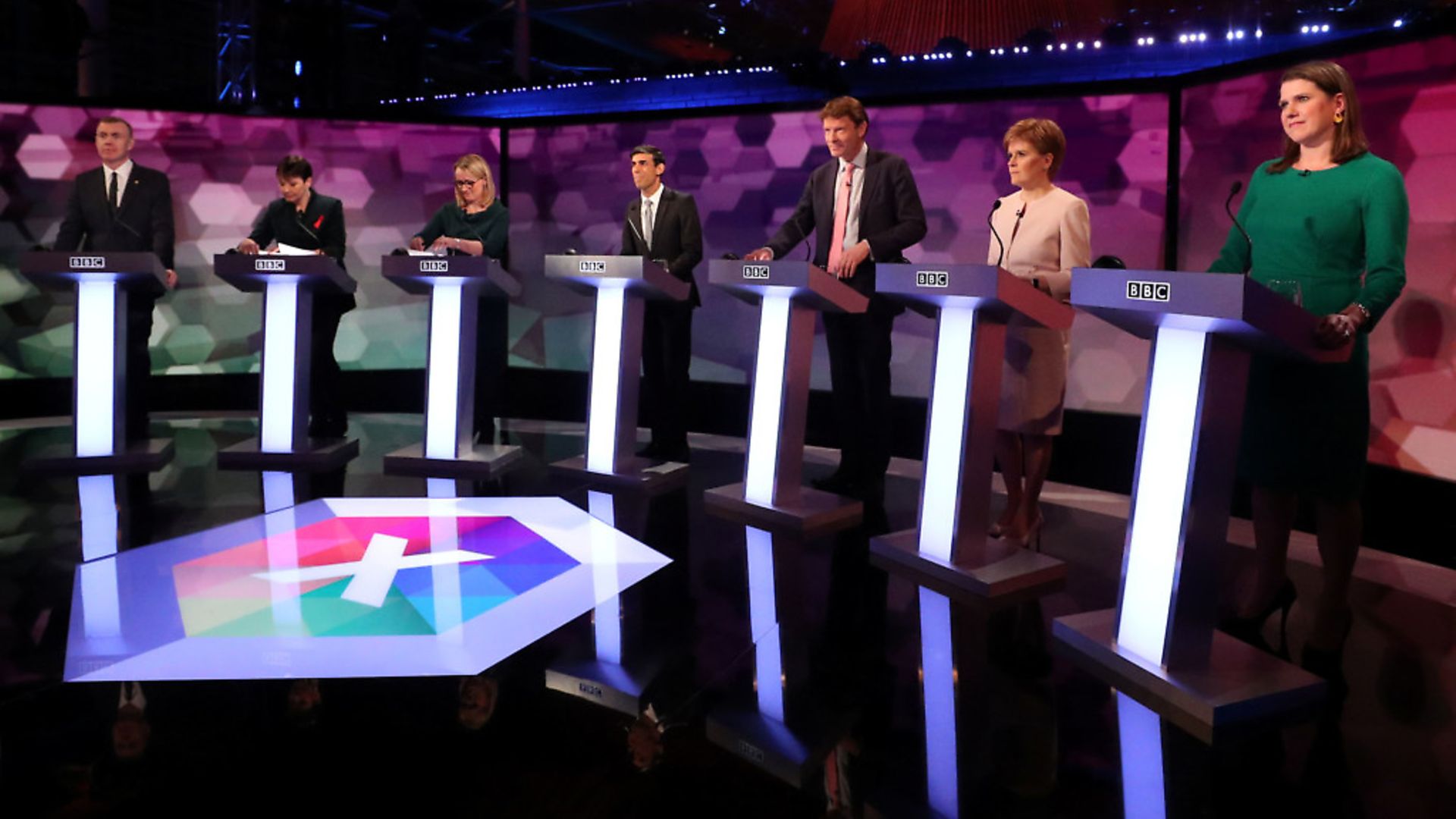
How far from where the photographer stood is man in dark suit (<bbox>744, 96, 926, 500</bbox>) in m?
4.25

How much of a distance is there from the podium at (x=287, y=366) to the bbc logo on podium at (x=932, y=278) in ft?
9.89

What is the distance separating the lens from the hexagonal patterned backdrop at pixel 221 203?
253 inches

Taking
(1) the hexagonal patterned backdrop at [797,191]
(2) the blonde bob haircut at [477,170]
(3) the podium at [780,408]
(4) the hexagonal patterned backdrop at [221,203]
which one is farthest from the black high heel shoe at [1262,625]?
(4) the hexagonal patterned backdrop at [221,203]

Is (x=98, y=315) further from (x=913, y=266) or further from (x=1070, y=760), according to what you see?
(x=1070, y=760)

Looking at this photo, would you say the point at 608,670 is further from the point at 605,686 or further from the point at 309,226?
the point at 309,226

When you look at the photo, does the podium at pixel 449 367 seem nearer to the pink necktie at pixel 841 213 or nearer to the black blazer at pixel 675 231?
the black blazer at pixel 675 231

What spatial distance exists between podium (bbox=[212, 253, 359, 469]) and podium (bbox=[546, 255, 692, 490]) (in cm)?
123

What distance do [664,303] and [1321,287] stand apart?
11.4ft

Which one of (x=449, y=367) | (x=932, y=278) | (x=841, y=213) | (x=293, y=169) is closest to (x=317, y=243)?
(x=293, y=169)

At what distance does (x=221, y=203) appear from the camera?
6.95m

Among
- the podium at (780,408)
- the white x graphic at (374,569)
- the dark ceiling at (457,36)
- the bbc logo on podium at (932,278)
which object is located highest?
the dark ceiling at (457,36)

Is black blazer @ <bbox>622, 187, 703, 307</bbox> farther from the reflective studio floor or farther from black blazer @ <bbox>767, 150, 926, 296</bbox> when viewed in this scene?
the reflective studio floor

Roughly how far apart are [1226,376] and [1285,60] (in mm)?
2799

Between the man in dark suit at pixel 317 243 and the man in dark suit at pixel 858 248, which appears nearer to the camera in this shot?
the man in dark suit at pixel 858 248
